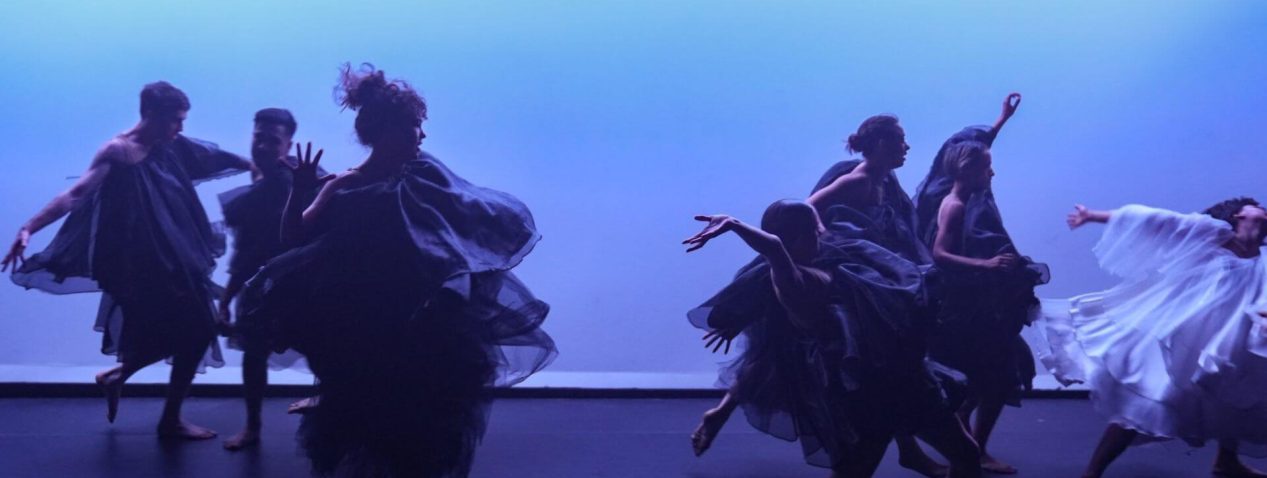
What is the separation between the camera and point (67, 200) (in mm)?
3357

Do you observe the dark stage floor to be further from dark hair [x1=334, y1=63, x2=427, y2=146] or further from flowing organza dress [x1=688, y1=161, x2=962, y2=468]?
dark hair [x1=334, y1=63, x2=427, y2=146]

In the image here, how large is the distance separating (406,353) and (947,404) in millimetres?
1386

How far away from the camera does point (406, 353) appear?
2391 mm

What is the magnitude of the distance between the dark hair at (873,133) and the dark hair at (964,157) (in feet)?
0.74

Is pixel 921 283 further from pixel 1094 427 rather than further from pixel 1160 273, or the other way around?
pixel 1094 427

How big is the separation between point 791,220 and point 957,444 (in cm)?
71

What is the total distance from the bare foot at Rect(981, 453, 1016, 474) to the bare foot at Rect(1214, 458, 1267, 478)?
0.70m

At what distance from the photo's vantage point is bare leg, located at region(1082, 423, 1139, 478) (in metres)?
2.96

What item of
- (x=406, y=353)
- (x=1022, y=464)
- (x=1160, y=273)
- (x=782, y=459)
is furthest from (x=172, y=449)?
(x=1160, y=273)

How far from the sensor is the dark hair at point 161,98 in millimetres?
3463

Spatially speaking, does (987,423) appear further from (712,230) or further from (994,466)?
(712,230)

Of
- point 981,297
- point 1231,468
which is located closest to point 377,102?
point 981,297

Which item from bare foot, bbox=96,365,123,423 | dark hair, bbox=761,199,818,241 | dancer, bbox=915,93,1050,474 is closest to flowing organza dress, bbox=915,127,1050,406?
dancer, bbox=915,93,1050,474

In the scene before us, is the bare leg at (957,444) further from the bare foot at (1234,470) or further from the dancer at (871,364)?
the bare foot at (1234,470)
